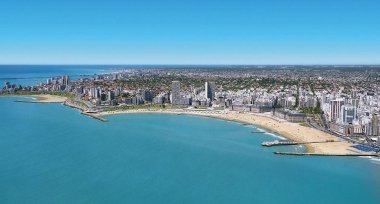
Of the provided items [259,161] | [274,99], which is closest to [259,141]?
[259,161]

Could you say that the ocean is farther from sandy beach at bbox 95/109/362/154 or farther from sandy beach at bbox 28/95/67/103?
sandy beach at bbox 28/95/67/103

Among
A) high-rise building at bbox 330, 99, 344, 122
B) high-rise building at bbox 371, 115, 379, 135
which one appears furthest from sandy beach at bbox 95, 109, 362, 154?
high-rise building at bbox 330, 99, 344, 122

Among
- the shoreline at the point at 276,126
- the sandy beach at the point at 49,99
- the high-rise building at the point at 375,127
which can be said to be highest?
the high-rise building at the point at 375,127

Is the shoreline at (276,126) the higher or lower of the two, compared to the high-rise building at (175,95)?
lower

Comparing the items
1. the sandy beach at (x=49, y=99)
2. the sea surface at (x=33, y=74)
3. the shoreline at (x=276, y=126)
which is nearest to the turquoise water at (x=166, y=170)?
the shoreline at (x=276, y=126)

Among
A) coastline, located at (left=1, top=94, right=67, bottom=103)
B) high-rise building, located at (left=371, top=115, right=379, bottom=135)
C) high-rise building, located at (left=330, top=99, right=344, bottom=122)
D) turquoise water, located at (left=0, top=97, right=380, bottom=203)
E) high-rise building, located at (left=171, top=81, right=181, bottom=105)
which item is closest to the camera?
turquoise water, located at (left=0, top=97, right=380, bottom=203)

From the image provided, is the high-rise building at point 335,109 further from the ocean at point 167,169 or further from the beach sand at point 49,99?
the beach sand at point 49,99

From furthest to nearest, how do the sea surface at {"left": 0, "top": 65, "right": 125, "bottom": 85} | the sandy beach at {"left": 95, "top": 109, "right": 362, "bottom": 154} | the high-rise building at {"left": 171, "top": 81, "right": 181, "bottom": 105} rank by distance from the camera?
the sea surface at {"left": 0, "top": 65, "right": 125, "bottom": 85} < the high-rise building at {"left": 171, "top": 81, "right": 181, "bottom": 105} < the sandy beach at {"left": 95, "top": 109, "right": 362, "bottom": 154}
